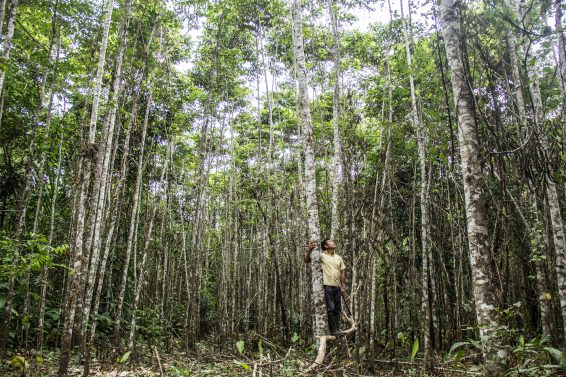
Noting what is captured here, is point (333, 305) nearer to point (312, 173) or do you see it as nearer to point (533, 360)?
point (312, 173)

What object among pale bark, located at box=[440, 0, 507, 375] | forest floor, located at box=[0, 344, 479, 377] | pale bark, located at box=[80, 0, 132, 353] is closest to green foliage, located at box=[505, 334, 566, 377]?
Result: pale bark, located at box=[440, 0, 507, 375]

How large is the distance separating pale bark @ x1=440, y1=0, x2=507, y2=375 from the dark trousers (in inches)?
95.0

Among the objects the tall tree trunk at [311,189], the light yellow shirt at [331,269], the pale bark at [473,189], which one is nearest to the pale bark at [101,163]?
the tall tree trunk at [311,189]

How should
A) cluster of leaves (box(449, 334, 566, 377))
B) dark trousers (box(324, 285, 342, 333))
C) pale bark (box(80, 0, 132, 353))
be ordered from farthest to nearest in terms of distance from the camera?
pale bark (box(80, 0, 132, 353)) < dark trousers (box(324, 285, 342, 333)) < cluster of leaves (box(449, 334, 566, 377))

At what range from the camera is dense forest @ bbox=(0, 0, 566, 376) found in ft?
15.1

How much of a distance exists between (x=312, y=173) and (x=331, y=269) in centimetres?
157

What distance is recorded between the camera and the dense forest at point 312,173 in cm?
461

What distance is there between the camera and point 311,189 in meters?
5.67

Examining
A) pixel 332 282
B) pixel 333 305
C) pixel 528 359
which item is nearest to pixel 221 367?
pixel 333 305

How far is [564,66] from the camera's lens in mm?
6301

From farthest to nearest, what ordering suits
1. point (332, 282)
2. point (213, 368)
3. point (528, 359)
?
point (213, 368) < point (332, 282) < point (528, 359)

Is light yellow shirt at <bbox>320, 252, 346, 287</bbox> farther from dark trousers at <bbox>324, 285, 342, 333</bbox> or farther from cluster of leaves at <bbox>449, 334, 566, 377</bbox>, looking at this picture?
cluster of leaves at <bbox>449, 334, 566, 377</bbox>

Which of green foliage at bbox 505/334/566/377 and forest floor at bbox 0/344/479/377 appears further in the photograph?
forest floor at bbox 0/344/479/377

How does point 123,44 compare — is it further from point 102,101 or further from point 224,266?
point 224,266
